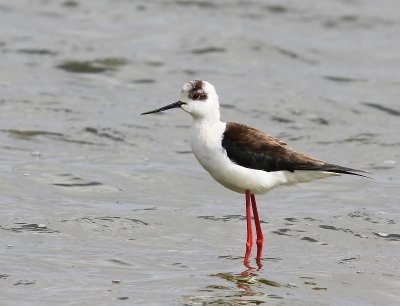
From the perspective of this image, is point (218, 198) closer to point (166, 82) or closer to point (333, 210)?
point (333, 210)

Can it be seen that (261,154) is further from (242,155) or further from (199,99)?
(199,99)

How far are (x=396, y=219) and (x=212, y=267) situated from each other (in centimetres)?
314

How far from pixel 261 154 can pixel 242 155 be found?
21 centimetres

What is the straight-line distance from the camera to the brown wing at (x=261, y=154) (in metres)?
10.2

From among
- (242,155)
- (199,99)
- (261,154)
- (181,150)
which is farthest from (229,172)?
(181,150)

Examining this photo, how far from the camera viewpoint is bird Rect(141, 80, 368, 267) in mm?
10250

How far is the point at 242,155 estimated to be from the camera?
10250mm

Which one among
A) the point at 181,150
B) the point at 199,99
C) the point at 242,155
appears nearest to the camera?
→ the point at 242,155

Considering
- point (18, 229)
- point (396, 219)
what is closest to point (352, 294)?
point (396, 219)

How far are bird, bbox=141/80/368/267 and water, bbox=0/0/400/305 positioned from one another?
0.95 metres

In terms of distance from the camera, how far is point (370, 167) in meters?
15.3

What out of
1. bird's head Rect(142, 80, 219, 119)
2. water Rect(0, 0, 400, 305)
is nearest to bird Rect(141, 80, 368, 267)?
bird's head Rect(142, 80, 219, 119)

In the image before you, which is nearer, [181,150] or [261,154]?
[261,154]

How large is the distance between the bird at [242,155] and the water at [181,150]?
3.10ft
